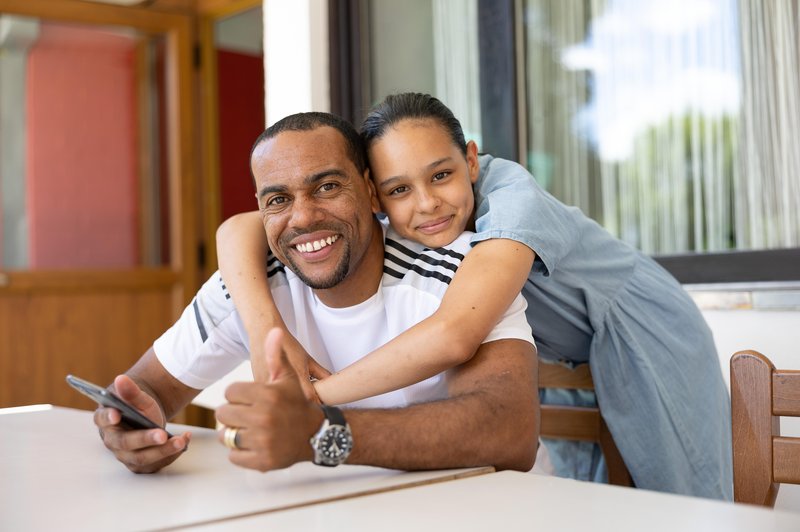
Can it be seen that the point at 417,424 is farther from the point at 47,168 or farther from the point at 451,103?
the point at 47,168

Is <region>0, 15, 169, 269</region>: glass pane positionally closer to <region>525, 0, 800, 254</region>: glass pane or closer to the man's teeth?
<region>525, 0, 800, 254</region>: glass pane

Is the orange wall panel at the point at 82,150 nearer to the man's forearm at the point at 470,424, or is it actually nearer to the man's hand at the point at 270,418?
the man's forearm at the point at 470,424

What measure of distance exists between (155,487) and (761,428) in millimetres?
776

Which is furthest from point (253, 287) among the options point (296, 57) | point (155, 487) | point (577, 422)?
point (296, 57)

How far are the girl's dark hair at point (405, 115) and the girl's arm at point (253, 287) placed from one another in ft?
0.99

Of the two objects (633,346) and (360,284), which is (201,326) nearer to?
(360,284)

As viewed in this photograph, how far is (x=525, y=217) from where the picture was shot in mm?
1567

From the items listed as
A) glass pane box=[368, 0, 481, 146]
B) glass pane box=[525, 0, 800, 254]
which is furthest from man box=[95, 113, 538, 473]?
glass pane box=[368, 0, 481, 146]

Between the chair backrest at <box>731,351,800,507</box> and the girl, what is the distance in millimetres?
418

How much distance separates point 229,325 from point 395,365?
0.55 meters

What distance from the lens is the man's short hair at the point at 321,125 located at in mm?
1666

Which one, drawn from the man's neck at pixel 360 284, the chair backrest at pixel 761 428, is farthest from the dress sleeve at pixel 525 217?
the chair backrest at pixel 761 428

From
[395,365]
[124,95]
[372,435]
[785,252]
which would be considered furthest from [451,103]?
[372,435]

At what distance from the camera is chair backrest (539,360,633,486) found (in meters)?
1.89
